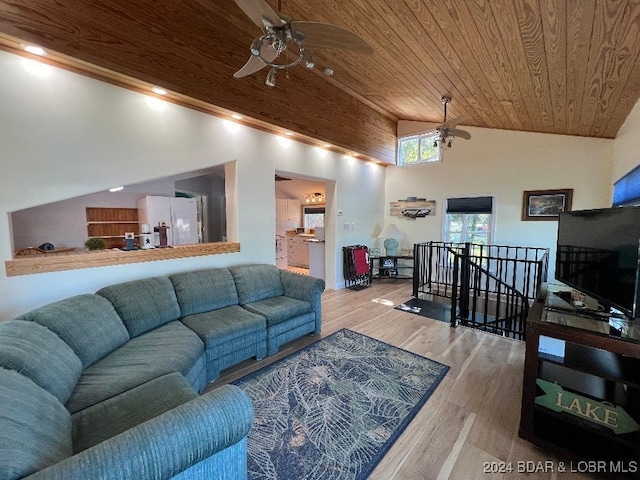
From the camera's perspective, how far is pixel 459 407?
6.89ft

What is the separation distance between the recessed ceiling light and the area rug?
309 centimetres

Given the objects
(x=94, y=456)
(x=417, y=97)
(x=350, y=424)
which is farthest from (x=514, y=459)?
(x=417, y=97)

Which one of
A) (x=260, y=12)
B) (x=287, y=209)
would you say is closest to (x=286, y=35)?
(x=260, y=12)

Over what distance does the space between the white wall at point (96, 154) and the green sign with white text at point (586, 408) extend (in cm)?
330

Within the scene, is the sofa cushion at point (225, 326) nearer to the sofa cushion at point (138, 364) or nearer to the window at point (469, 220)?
the sofa cushion at point (138, 364)

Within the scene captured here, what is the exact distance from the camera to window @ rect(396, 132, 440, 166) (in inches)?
234

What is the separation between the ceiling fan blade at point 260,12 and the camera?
155cm

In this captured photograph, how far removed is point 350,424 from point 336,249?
3653 mm

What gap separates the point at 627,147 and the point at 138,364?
18.5 ft

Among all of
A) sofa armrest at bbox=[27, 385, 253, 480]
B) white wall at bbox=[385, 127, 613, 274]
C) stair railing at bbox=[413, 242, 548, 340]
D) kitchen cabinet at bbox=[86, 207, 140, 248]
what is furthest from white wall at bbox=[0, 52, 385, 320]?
white wall at bbox=[385, 127, 613, 274]

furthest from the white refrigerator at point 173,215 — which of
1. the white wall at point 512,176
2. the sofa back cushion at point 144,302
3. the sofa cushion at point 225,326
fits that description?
the white wall at point 512,176

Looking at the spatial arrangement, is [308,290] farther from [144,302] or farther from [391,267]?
[391,267]

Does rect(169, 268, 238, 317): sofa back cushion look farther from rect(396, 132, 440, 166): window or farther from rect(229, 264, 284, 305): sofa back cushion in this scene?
rect(396, 132, 440, 166): window

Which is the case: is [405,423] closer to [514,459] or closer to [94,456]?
[514,459]
